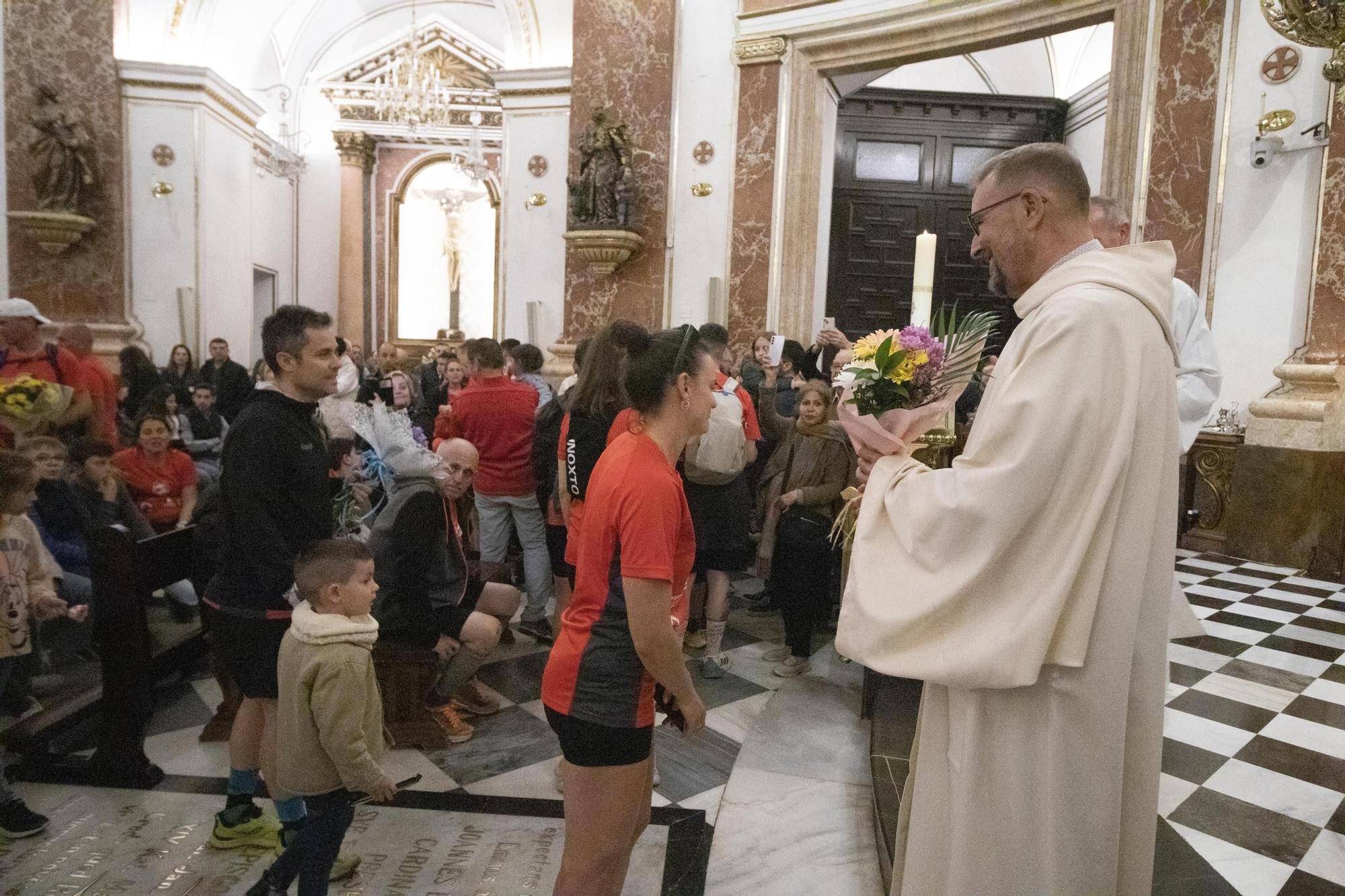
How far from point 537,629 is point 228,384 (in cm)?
614

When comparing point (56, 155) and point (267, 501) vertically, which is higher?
point (56, 155)

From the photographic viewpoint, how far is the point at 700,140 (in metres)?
9.25

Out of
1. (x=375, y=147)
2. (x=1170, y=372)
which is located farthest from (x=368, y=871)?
(x=375, y=147)

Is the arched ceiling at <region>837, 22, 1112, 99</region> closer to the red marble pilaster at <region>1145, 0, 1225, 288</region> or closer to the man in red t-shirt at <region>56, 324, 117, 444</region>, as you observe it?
the red marble pilaster at <region>1145, 0, 1225, 288</region>

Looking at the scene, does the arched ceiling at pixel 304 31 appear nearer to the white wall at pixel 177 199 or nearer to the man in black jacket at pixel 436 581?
the white wall at pixel 177 199

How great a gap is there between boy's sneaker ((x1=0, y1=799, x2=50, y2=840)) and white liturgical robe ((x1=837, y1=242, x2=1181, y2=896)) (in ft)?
9.08

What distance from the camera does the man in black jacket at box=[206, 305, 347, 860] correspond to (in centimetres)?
258

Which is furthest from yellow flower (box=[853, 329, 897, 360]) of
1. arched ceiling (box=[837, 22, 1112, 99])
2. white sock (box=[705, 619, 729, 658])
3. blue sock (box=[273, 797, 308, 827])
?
arched ceiling (box=[837, 22, 1112, 99])

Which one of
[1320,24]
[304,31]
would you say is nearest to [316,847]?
[1320,24]

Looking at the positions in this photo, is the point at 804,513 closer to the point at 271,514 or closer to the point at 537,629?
the point at 537,629

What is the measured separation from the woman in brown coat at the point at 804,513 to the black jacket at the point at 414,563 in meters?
1.73

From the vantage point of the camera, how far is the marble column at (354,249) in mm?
16516

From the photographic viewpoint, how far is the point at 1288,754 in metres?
3.55

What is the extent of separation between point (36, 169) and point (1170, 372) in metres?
12.2
